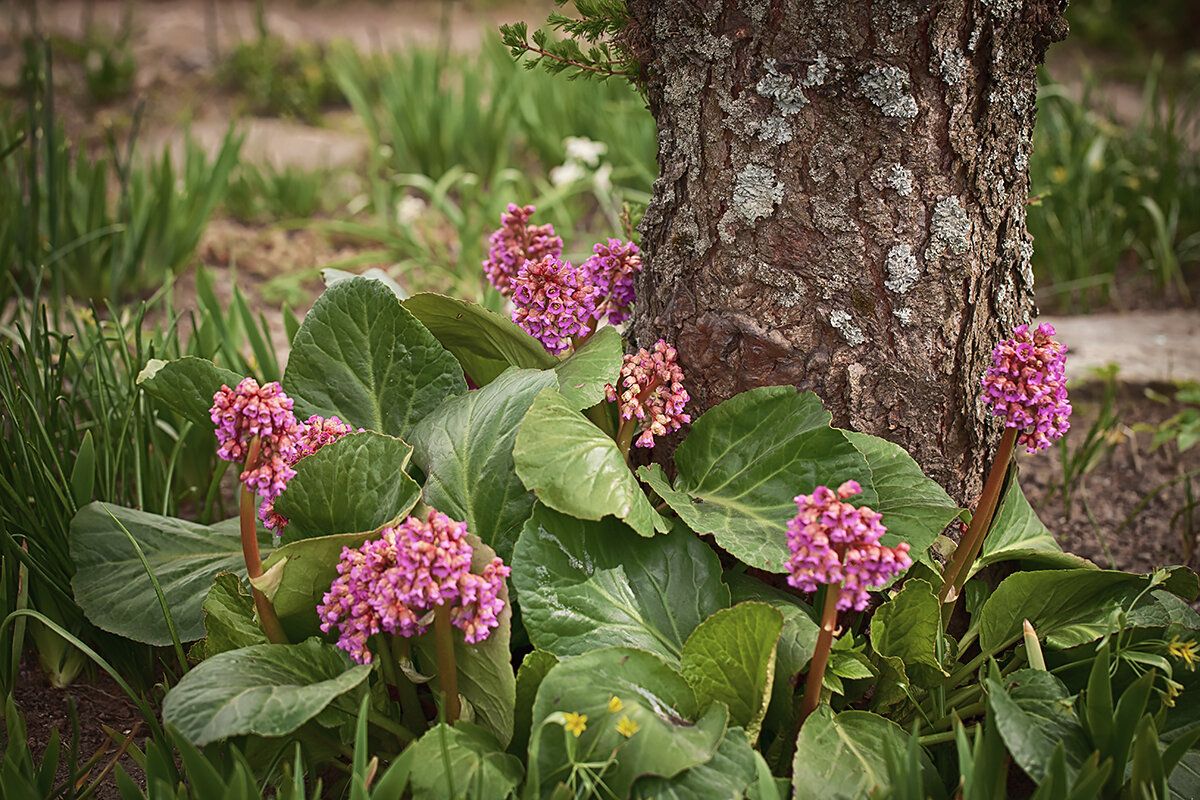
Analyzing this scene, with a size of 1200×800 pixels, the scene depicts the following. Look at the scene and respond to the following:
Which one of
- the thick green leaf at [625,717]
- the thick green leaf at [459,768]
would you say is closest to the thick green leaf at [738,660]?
the thick green leaf at [625,717]

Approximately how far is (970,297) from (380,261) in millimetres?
2455

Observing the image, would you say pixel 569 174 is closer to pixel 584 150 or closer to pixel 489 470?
pixel 584 150

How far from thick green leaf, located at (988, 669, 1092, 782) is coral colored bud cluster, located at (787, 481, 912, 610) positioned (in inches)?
9.8

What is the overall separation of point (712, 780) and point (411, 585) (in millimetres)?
435

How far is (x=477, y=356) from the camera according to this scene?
5.65ft

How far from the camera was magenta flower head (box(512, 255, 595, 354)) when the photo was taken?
1.49m

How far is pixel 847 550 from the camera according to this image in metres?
1.11

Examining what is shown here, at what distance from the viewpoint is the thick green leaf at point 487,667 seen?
1.21m

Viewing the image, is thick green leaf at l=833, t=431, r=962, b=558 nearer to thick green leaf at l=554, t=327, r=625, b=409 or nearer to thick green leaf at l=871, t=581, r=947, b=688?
thick green leaf at l=871, t=581, r=947, b=688

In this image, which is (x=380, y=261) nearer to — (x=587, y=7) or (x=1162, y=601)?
(x=587, y=7)

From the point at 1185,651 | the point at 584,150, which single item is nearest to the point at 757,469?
the point at 1185,651

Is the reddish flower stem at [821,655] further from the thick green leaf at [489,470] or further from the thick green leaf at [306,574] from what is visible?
the thick green leaf at [306,574]

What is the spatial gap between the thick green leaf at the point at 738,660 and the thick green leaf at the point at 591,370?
37 cm

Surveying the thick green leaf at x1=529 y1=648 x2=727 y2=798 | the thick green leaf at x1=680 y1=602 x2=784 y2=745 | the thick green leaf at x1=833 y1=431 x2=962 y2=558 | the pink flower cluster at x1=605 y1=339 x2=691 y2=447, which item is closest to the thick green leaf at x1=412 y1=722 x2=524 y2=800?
the thick green leaf at x1=529 y1=648 x2=727 y2=798
